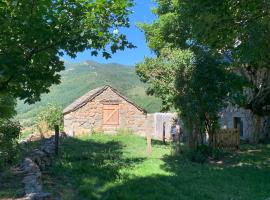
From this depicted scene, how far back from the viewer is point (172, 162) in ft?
54.9

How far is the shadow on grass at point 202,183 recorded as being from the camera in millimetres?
10445

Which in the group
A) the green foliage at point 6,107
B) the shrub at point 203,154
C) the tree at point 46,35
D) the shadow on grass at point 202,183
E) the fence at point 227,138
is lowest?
the shadow on grass at point 202,183

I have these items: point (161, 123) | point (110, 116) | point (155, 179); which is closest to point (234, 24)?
point (155, 179)

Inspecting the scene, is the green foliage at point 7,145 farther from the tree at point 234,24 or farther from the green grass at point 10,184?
the tree at point 234,24

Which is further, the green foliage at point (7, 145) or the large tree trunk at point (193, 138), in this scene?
the large tree trunk at point (193, 138)

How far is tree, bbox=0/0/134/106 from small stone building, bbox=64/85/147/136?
25.7 meters

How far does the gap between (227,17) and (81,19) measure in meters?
5.26

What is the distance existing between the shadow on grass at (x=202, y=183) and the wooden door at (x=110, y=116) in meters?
20.9

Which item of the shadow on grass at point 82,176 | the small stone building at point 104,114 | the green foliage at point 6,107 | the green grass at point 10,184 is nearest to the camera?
the green grass at point 10,184

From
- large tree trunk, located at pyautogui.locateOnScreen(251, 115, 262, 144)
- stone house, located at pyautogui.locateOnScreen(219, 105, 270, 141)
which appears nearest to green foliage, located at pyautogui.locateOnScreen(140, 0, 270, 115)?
large tree trunk, located at pyautogui.locateOnScreen(251, 115, 262, 144)

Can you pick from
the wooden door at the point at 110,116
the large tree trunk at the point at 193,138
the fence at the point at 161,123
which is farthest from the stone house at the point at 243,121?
the wooden door at the point at 110,116

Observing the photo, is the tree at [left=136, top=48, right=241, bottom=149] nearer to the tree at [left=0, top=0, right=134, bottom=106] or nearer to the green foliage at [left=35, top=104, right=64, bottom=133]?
the tree at [left=0, top=0, right=134, bottom=106]

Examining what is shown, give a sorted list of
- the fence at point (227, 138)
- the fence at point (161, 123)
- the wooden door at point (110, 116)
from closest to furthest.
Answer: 1. the fence at point (227, 138)
2. the fence at point (161, 123)
3. the wooden door at point (110, 116)

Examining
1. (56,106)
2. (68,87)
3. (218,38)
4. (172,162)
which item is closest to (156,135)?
(56,106)
